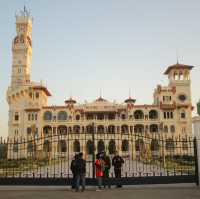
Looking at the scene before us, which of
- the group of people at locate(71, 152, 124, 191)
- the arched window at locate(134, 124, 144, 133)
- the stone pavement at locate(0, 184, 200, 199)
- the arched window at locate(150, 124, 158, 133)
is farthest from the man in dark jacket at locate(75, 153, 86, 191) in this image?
the arched window at locate(150, 124, 158, 133)

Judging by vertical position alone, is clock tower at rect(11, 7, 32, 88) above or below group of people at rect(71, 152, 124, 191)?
above

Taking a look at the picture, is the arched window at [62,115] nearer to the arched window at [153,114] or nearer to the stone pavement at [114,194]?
the arched window at [153,114]

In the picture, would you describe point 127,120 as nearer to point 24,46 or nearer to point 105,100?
point 105,100

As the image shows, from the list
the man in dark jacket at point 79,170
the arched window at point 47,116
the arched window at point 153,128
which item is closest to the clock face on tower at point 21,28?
the arched window at point 47,116

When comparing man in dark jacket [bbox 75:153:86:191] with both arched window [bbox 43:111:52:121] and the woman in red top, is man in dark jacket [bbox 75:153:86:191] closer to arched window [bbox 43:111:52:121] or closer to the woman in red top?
the woman in red top

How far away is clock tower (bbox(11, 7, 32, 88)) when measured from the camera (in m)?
66.9

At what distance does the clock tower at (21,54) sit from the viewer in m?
66.9

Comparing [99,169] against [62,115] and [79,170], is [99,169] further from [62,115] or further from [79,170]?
[62,115]

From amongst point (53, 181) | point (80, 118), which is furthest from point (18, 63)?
point (53, 181)

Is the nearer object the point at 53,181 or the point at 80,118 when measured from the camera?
the point at 53,181

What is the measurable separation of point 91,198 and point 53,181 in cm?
317

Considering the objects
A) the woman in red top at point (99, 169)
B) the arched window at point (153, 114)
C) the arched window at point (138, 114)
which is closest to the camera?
the woman in red top at point (99, 169)

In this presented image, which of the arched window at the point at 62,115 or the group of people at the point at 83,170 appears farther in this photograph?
the arched window at the point at 62,115

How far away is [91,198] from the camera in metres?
11.2
